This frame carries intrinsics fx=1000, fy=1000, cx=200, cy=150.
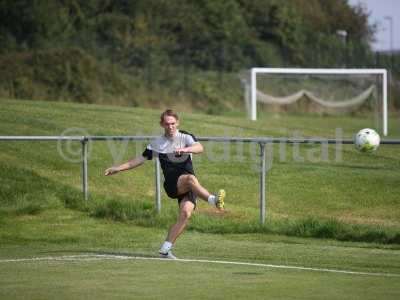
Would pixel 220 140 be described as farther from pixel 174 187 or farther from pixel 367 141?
pixel 174 187

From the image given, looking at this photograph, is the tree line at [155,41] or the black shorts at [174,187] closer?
the black shorts at [174,187]

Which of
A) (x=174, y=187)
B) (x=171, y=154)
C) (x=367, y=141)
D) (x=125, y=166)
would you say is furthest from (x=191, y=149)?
(x=367, y=141)

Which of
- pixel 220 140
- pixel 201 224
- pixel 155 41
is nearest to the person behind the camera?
pixel 220 140

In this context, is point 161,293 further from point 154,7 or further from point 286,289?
point 154,7

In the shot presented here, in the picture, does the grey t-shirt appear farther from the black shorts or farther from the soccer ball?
the soccer ball

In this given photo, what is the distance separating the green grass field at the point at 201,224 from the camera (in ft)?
35.7

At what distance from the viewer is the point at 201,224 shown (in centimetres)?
1758

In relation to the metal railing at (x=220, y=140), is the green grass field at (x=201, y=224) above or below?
below

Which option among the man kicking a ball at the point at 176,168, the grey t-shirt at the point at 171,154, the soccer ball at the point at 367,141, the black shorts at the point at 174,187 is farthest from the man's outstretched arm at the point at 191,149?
the soccer ball at the point at 367,141

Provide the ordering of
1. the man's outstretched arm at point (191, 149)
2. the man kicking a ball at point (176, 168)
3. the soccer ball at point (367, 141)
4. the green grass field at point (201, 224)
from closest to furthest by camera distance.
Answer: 1. the green grass field at point (201, 224)
2. the man's outstretched arm at point (191, 149)
3. the man kicking a ball at point (176, 168)
4. the soccer ball at point (367, 141)

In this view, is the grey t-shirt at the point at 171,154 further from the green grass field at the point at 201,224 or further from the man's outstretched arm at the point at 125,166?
the green grass field at the point at 201,224

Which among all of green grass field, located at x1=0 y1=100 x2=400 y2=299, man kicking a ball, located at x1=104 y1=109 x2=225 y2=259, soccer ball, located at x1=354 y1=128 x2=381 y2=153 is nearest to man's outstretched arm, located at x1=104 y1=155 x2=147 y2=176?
man kicking a ball, located at x1=104 y1=109 x2=225 y2=259

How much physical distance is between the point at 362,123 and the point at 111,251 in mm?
33653

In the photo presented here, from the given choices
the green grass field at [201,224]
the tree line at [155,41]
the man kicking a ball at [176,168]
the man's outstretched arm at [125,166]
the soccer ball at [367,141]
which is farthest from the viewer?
the tree line at [155,41]
